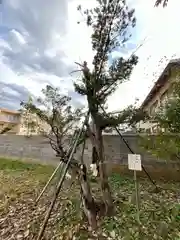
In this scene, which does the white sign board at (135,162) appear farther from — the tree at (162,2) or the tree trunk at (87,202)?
the tree at (162,2)

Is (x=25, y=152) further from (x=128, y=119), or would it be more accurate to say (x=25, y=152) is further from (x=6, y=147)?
(x=128, y=119)

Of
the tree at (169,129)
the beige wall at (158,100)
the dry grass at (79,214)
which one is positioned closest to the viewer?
the dry grass at (79,214)

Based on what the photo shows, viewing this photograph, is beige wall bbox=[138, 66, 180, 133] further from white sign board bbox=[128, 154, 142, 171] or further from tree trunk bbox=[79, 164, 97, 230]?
tree trunk bbox=[79, 164, 97, 230]

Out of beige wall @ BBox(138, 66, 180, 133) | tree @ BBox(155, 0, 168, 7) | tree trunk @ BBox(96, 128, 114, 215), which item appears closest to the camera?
tree trunk @ BBox(96, 128, 114, 215)

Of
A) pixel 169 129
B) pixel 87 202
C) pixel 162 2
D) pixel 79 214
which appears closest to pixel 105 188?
pixel 87 202

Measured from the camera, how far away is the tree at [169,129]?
4.17 meters

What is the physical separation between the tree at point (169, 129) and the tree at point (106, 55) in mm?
968

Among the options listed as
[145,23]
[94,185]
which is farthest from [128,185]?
[145,23]

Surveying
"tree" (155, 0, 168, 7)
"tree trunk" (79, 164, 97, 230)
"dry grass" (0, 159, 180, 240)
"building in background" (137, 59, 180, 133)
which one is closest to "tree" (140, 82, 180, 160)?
"building in background" (137, 59, 180, 133)

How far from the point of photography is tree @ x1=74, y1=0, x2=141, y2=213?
3.77 m

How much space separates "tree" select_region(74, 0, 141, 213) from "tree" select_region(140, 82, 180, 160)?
97 cm

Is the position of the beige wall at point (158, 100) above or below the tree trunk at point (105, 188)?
above

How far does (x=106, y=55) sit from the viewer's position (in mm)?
4121

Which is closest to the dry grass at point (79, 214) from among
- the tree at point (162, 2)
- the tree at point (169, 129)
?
the tree at point (169, 129)
